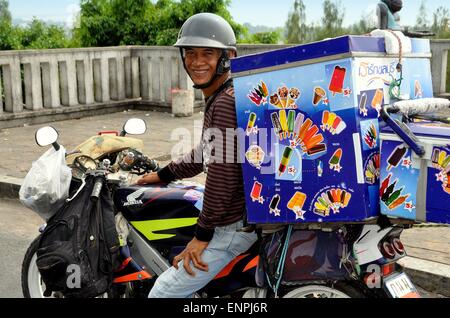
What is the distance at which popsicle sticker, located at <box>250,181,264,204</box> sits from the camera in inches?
106

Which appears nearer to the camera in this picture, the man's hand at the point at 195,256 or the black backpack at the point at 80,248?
the man's hand at the point at 195,256

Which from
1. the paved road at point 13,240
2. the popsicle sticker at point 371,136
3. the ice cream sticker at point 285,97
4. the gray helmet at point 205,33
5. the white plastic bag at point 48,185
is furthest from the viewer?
the paved road at point 13,240

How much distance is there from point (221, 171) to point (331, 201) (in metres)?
0.51

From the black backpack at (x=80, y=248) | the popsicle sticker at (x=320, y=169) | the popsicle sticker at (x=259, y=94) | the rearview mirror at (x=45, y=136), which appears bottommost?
the black backpack at (x=80, y=248)

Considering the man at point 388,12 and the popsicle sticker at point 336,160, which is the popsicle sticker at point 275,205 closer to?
the popsicle sticker at point 336,160

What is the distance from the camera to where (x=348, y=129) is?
243cm

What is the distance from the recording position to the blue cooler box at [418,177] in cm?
237

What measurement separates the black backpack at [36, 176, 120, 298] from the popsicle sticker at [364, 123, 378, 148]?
4.57 ft

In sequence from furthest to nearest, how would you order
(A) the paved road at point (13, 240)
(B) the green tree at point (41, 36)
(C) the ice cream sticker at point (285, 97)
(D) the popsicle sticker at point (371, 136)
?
1. (B) the green tree at point (41, 36)
2. (A) the paved road at point (13, 240)
3. (C) the ice cream sticker at point (285, 97)
4. (D) the popsicle sticker at point (371, 136)

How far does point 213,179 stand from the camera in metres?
2.75

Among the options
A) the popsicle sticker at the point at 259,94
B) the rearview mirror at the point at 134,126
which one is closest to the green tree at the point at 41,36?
the rearview mirror at the point at 134,126

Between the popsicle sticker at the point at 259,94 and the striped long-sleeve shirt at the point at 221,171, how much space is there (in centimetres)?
12
